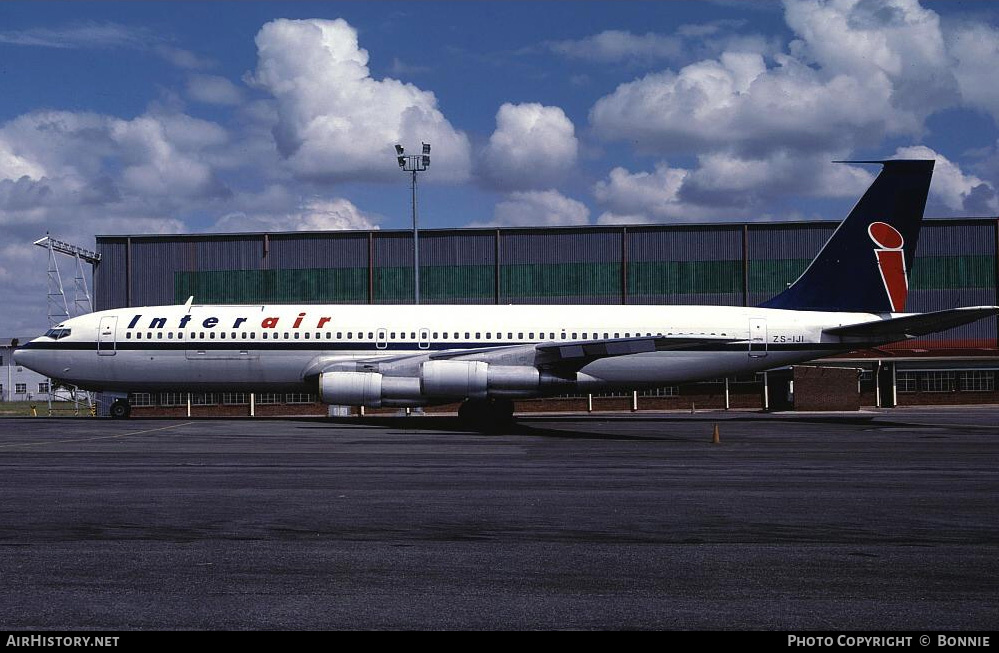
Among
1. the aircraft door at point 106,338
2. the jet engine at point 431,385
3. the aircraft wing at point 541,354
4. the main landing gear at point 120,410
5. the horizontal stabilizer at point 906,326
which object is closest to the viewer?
the horizontal stabilizer at point 906,326

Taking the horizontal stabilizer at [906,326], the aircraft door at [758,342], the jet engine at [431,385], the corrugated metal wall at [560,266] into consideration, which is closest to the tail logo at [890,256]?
the horizontal stabilizer at [906,326]

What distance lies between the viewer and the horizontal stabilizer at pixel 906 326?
3113cm

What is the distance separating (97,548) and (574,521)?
6.28m

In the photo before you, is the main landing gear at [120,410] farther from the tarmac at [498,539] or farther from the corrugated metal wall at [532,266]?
the corrugated metal wall at [532,266]

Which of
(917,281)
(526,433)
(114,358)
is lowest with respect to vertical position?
(526,433)

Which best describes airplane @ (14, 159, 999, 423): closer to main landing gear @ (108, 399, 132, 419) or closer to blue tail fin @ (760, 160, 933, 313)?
blue tail fin @ (760, 160, 933, 313)

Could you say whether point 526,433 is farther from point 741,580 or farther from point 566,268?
point 566,268

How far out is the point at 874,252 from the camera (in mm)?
36938

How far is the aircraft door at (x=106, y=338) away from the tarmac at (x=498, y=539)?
1310cm

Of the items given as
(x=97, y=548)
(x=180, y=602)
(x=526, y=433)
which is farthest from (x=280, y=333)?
(x=180, y=602)

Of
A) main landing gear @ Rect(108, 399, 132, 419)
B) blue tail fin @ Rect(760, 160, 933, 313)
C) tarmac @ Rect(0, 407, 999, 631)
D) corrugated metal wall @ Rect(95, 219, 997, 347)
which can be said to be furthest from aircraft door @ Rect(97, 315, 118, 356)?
blue tail fin @ Rect(760, 160, 933, 313)

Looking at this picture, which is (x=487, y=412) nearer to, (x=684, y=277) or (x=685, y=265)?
(x=684, y=277)

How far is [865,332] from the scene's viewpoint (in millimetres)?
35344

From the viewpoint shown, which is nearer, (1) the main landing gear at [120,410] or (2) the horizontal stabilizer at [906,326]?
(2) the horizontal stabilizer at [906,326]
